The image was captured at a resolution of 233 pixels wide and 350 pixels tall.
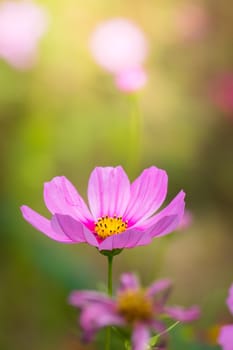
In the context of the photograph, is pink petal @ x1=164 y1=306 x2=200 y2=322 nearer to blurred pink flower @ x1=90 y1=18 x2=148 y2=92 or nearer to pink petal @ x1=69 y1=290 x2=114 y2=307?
pink petal @ x1=69 y1=290 x2=114 y2=307

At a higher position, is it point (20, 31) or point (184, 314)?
point (20, 31)

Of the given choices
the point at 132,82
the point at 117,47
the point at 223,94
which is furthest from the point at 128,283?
the point at 223,94

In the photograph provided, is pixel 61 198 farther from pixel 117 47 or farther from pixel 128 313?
pixel 117 47

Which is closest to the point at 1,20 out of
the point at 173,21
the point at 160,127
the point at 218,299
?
the point at 160,127

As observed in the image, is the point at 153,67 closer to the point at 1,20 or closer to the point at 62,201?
the point at 1,20

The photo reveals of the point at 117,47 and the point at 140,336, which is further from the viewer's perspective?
the point at 117,47

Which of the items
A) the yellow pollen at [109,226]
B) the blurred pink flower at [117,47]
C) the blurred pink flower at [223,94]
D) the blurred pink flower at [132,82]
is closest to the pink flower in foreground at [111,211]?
the yellow pollen at [109,226]
